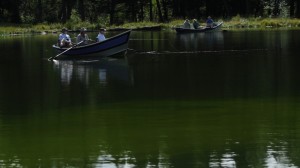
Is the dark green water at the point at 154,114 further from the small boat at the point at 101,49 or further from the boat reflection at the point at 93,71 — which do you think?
the small boat at the point at 101,49

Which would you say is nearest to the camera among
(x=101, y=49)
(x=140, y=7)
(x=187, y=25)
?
(x=101, y=49)

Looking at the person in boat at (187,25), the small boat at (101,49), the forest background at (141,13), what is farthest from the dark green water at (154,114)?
the forest background at (141,13)

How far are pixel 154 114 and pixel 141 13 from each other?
270 feet

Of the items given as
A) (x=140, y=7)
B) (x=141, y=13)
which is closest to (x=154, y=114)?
(x=141, y=13)

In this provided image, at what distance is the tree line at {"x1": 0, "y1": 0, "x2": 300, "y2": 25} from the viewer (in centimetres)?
8544

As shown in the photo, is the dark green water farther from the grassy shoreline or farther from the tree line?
the tree line

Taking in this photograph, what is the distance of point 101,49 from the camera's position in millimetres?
36344

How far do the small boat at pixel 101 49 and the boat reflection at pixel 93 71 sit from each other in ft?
2.53

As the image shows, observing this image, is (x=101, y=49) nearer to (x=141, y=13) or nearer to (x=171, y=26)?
(x=171, y=26)

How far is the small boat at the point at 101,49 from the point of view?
35906mm

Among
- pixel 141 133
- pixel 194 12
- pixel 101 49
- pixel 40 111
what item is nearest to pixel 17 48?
pixel 101 49

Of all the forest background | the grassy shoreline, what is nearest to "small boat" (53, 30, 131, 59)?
the grassy shoreline

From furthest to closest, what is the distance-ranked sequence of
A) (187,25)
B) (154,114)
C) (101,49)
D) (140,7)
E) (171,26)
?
(140,7), (171,26), (187,25), (101,49), (154,114)

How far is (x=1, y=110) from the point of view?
61.7 feet
